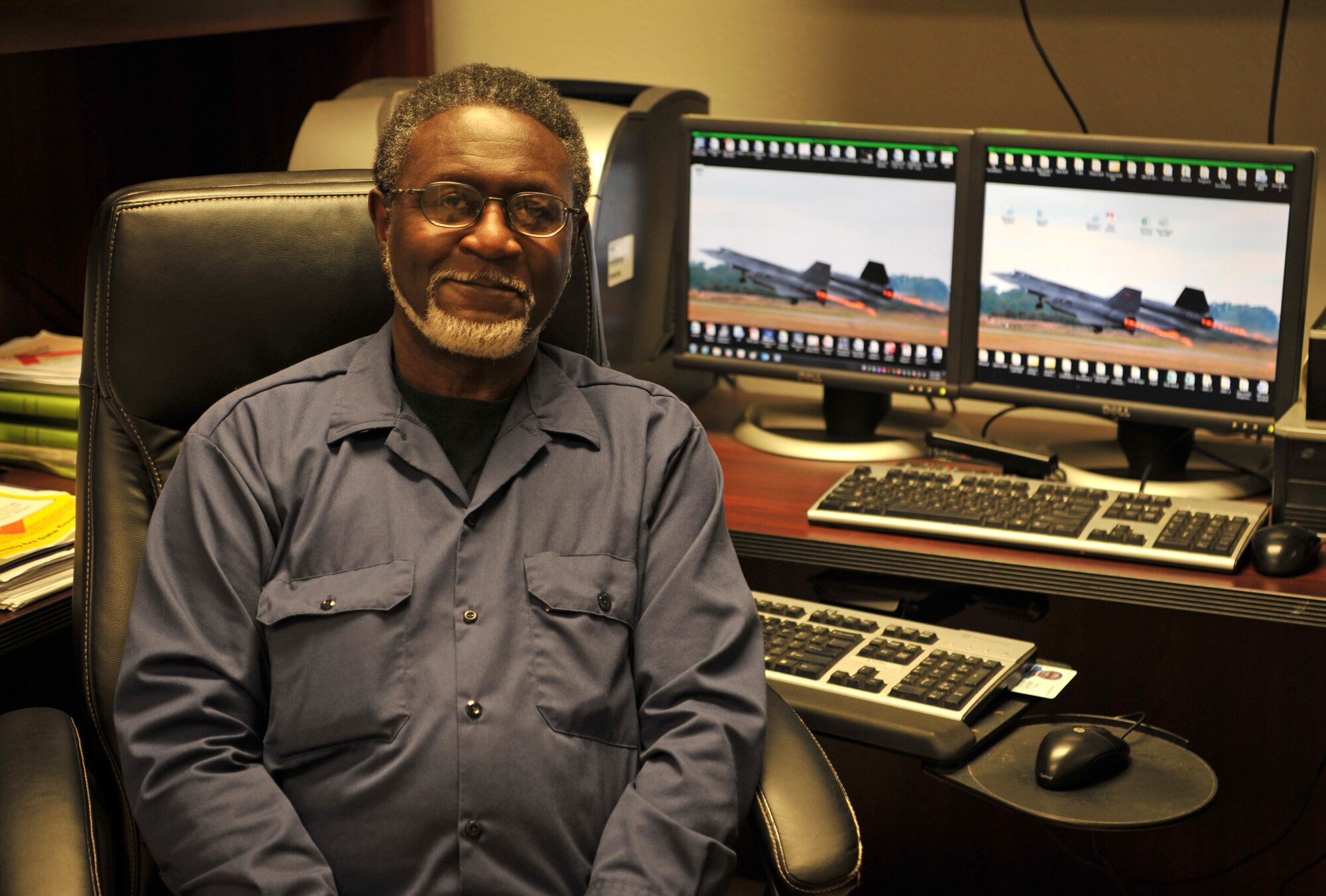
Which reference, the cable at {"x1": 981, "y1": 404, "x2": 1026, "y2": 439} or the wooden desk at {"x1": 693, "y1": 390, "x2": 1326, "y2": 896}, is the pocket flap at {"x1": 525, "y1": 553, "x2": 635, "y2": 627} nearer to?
the wooden desk at {"x1": 693, "y1": 390, "x2": 1326, "y2": 896}

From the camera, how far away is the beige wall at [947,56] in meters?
2.04

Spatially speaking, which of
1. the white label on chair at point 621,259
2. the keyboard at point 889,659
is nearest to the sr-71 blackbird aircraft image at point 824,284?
the white label on chair at point 621,259

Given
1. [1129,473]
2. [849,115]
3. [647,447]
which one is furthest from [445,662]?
[849,115]

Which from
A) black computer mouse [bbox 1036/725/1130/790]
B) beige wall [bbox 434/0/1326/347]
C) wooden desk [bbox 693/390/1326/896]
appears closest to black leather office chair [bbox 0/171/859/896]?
black computer mouse [bbox 1036/725/1130/790]

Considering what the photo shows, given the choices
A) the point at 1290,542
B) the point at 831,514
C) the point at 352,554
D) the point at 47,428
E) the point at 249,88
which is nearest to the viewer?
the point at 352,554

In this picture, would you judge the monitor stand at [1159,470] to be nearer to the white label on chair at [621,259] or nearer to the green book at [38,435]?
the white label on chair at [621,259]

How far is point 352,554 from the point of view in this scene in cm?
131

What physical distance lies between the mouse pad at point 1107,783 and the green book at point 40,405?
3.90ft

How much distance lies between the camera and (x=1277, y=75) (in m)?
2.00

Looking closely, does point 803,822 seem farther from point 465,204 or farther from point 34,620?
point 34,620

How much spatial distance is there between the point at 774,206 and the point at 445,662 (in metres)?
1.00

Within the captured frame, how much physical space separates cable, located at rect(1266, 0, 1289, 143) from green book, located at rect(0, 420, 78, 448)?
1699 mm

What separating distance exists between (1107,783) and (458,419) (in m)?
0.73

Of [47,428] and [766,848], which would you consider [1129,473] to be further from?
[47,428]
